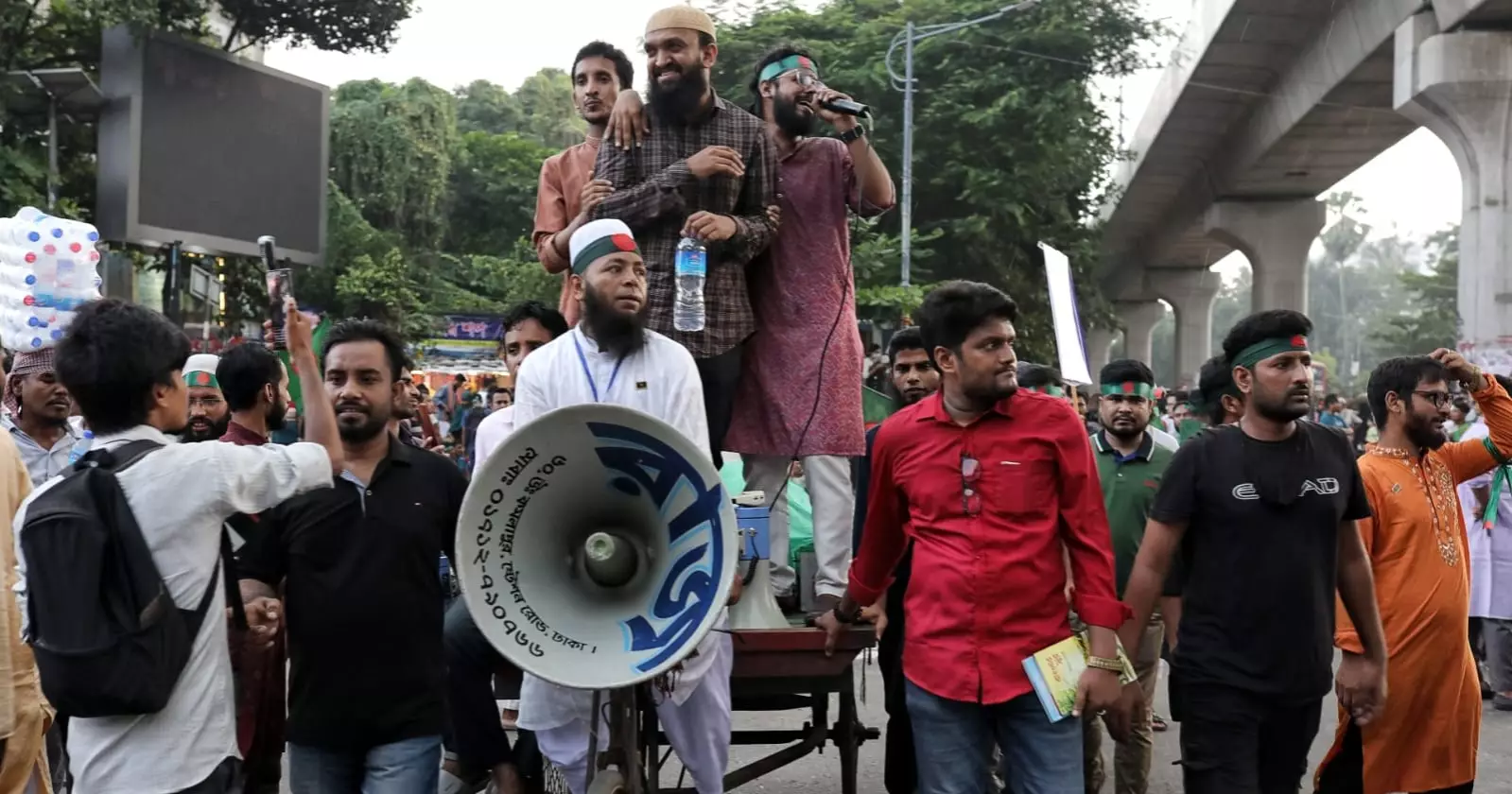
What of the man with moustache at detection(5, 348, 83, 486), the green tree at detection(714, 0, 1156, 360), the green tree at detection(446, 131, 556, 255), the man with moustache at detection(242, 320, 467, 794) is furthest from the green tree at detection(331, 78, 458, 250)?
the man with moustache at detection(242, 320, 467, 794)

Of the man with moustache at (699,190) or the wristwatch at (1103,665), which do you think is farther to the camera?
the man with moustache at (699,190)

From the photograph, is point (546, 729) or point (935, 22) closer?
point (546, 729)

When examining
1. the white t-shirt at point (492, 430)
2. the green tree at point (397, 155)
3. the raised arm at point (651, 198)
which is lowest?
the white t-shirt at point (492, 430)

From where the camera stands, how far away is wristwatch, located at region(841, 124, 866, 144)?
4523 millimetres

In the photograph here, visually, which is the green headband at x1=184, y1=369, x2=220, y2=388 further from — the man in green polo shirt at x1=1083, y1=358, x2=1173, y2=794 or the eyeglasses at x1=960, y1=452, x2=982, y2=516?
the man in green polo shirt at x1=1083, y1=358, x2=1173, y2=794

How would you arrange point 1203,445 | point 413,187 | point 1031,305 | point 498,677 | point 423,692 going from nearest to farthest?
point 423,692 → point 1203,445 → point 498,677 → point 1031,305 → point 413,187

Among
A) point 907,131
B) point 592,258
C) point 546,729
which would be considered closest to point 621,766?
point 546,729

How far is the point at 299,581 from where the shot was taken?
12.1 feet

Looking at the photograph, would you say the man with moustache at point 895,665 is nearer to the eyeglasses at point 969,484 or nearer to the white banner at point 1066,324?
the white banner at point 1066,324

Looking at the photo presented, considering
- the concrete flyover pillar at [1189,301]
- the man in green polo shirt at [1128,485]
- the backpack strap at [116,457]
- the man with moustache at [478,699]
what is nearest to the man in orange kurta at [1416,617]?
the man in green polo shirt at [1128,485]

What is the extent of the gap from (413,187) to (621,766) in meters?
31.3

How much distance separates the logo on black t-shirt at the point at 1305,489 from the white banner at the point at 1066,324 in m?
1.67

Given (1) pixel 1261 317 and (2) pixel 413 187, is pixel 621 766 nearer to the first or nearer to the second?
(1) pixel 1261 317

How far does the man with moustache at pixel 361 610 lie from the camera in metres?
3.64
